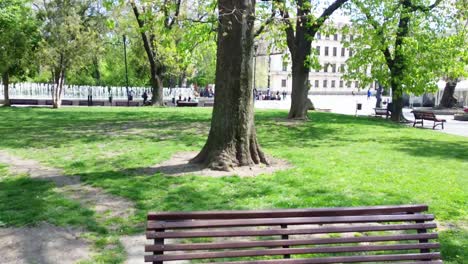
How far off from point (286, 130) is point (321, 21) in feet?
15.0

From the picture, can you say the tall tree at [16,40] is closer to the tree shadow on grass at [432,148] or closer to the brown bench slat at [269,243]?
the tree shadow on grass at [432,148]

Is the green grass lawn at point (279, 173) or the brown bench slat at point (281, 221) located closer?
the brown bench slat at point (281, 221)

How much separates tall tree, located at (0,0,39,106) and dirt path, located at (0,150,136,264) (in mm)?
20511

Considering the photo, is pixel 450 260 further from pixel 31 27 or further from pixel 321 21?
pixel 31 27

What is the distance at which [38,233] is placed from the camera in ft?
16.6

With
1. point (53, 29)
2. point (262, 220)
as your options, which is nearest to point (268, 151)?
point (262, 220)

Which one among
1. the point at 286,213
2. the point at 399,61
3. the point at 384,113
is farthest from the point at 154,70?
the point at 286,213

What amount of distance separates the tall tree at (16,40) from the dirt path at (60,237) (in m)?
20.5

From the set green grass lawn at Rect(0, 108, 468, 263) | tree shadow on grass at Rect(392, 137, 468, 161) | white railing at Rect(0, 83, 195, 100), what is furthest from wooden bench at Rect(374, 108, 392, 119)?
white railing at Rect(0, 83, 195, 100)

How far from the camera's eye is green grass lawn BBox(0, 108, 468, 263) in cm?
630

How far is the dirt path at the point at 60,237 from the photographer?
4465 millimetres

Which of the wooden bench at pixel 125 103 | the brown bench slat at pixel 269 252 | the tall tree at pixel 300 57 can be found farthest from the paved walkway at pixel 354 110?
the brown bench slat at pixel 269 252

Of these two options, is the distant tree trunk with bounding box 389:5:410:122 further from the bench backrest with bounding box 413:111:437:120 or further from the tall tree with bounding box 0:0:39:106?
the tall tree with bounding box 0:0:39:106

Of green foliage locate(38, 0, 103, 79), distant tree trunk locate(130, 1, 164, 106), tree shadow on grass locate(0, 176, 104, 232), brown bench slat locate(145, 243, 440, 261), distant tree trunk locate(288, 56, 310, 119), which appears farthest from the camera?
distant tree trunk locate(130, 1, 164, 106)
